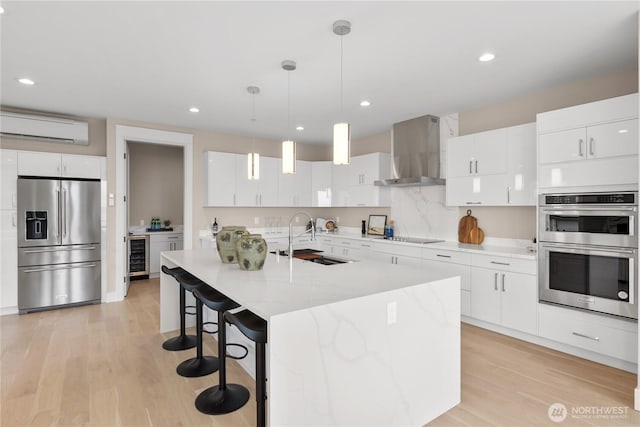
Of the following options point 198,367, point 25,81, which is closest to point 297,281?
point 198,367

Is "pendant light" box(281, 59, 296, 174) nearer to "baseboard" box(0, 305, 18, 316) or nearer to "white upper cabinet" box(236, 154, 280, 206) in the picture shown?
"white upper cabinet" box(236, 154, 280, 206)

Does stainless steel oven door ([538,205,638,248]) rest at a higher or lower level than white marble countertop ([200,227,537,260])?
higher

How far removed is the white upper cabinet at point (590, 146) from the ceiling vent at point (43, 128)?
17.3 feet

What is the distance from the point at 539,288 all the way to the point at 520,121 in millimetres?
1827

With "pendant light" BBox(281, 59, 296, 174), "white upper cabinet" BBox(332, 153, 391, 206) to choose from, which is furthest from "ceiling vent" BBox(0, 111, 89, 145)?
"white upper cabinet" BBox(332, 153, 391, 206)

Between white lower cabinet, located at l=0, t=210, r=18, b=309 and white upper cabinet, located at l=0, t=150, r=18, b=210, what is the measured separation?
0.11 meters

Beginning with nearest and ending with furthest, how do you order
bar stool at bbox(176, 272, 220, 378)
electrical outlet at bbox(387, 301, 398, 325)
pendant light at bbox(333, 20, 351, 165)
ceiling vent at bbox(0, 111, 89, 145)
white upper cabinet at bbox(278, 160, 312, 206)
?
electrical outlet at bbox(387, 301, 398, 325) → pendant light at bbox(333, 20, 351, 165) → bar stool at bbox(176, 272, 220, 378) → ceiling vent at bbox(0, 111, 89, 145) → white upper cabinet at bbox(278, 160, 312, 206)

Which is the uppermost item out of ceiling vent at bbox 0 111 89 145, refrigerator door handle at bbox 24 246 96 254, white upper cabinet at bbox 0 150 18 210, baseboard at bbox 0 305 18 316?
ceiling vent at bbox 0 111 89 145

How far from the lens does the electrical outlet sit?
186cm

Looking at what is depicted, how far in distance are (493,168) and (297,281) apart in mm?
2762

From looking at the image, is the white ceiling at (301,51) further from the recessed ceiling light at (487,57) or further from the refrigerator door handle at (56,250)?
the refrigerator door handle at (56,250)

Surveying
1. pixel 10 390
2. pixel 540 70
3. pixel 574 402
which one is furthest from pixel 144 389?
pixel 540 70

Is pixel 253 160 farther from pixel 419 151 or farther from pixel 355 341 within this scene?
pixel 419 151

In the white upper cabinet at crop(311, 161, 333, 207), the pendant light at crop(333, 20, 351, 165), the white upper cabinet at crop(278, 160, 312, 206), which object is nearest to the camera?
the pendant light at crop(333, 20, 351, 165)
